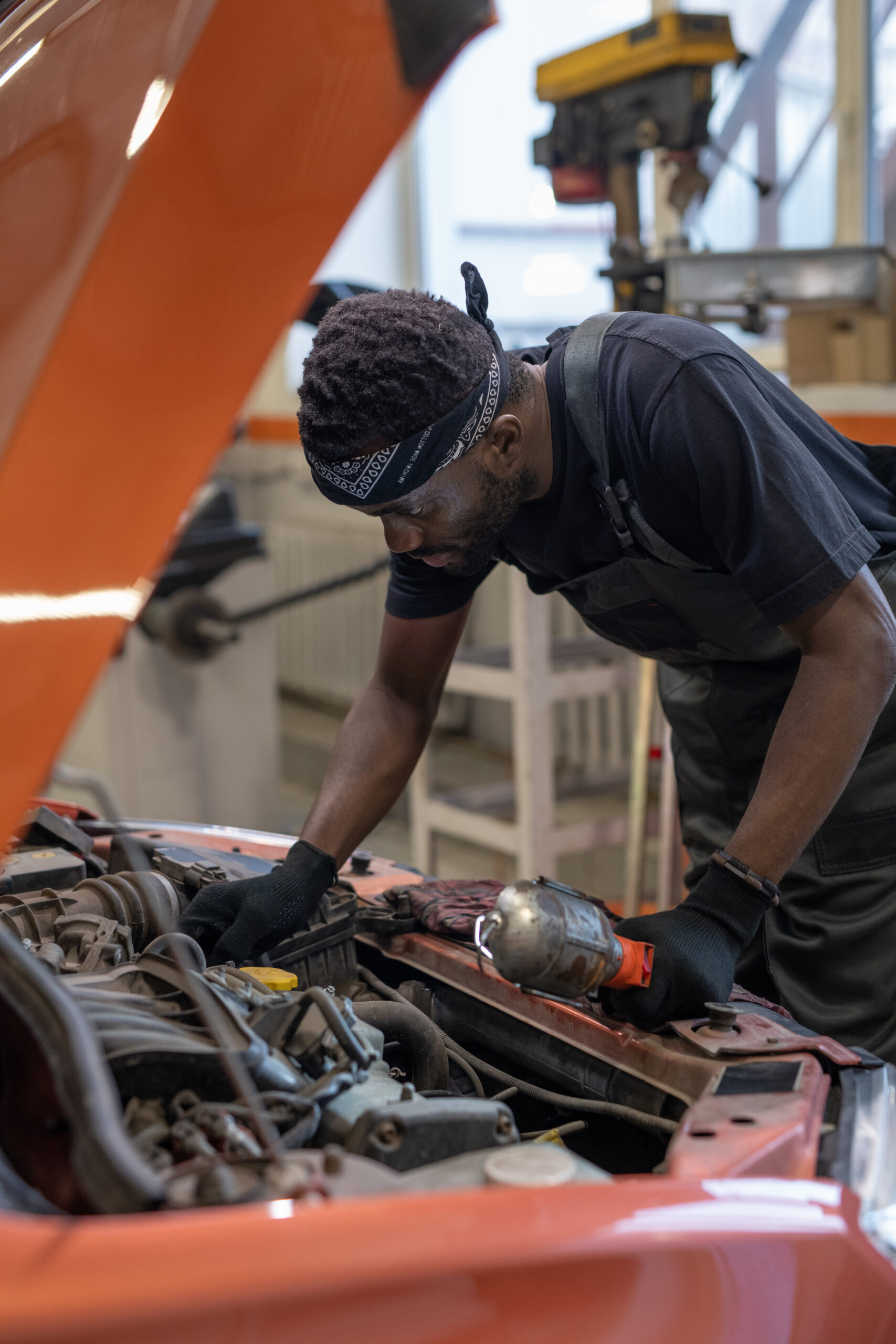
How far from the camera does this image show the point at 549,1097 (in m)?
1.39

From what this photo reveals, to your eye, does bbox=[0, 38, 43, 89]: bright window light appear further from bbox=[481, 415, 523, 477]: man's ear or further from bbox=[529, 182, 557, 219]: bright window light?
bbox=[529, 182, 557, 219]: bright window light

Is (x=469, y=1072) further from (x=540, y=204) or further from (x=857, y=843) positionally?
(x=540, y=204)

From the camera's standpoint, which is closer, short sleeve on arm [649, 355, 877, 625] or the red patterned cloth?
short sleeve on arm [649, 355, 877, 625]

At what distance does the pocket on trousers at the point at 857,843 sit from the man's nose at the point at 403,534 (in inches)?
30.3

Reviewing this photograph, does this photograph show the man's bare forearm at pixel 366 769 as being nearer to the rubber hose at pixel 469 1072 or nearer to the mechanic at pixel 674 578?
the mechanic at pixel 674 578

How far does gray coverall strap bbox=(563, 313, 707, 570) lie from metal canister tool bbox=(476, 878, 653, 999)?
21.9 inches

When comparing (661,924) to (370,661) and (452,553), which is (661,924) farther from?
(370,661)

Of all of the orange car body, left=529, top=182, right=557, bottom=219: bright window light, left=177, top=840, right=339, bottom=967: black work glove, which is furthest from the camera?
left=529, top=182, right=557, bottom=219: bright window light

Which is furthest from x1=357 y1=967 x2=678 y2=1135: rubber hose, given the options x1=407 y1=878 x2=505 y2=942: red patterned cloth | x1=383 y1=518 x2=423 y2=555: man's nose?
x1=383 y1=518 x2=423 y2=555: man's nose

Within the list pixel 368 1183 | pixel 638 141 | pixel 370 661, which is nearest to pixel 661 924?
pixel 368 1183

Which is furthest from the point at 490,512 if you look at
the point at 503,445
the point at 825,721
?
the point at 825,721

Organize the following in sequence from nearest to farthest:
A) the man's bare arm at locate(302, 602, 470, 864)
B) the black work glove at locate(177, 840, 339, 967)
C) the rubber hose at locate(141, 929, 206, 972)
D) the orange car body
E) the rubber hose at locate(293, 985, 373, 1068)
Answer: the orange car body
the rubber hose at locate(293, 985, 373, 1068)
the rubber hose at locate(141, 929, 206, 972)
the black work glove at locate(177, 840, 339, 967)
the man's bare arm at locate(302, 602, 470, 864)

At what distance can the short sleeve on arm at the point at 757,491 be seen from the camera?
1410 millimetres

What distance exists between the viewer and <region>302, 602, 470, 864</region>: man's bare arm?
196 cm
